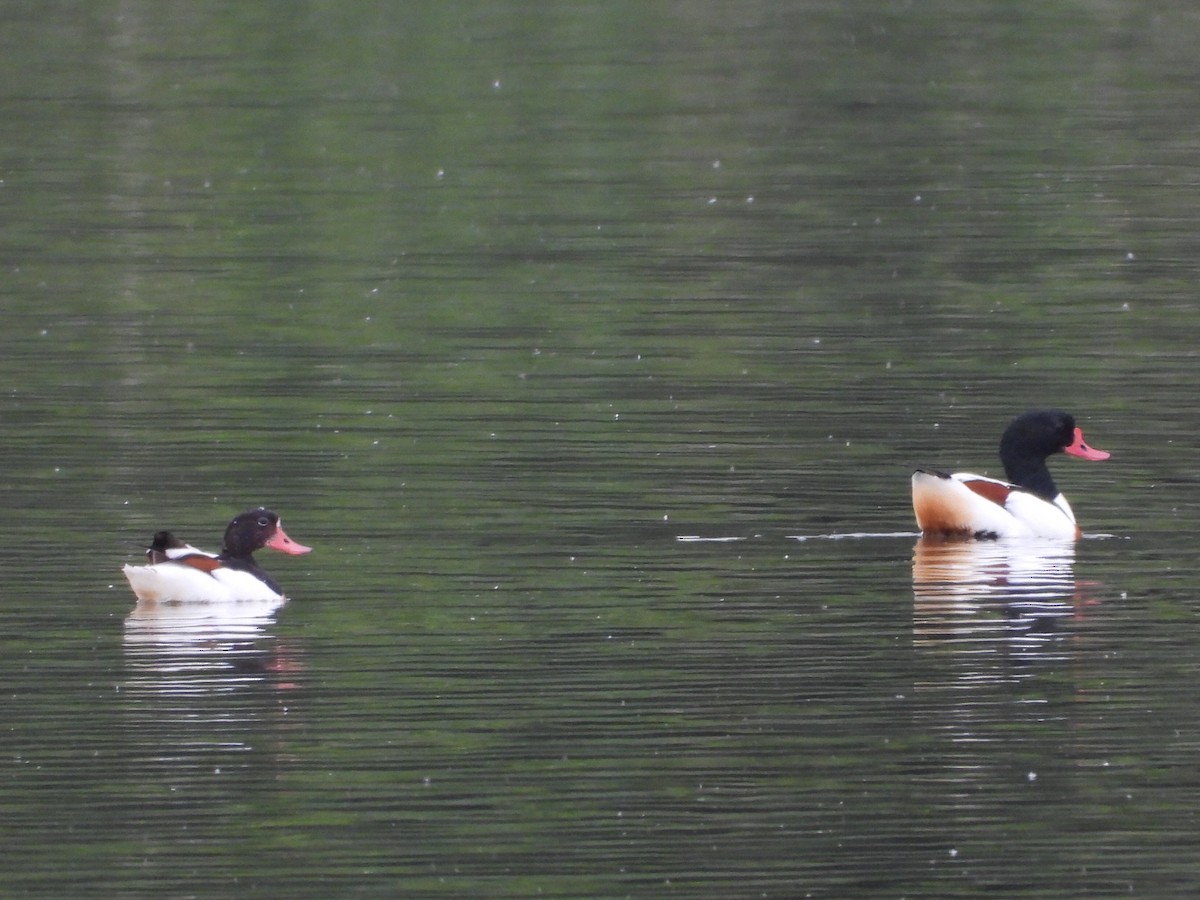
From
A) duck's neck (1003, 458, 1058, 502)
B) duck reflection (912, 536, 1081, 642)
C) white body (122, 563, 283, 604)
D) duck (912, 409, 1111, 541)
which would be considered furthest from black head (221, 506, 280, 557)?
duck's neck (1003, 458, 1058, 502)

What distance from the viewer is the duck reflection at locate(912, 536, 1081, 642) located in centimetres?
1269

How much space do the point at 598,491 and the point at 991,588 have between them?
2601 millimetres

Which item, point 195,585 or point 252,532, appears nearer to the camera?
point 195,585

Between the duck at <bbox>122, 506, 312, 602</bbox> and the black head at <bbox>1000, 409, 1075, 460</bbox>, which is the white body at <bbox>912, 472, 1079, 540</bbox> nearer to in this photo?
the black head at <bbox>1000, 409, 1075, 460</bbox>

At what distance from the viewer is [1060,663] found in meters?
11.9

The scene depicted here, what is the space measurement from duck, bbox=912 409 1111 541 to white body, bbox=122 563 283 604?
12.2ft

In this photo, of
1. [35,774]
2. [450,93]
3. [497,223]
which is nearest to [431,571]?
[35,774]

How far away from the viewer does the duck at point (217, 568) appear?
42.4 ft

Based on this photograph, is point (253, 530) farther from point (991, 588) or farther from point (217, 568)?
point (991, 588)

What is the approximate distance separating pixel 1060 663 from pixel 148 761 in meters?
4.03

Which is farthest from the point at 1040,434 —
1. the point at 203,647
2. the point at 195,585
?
the point at 203,647

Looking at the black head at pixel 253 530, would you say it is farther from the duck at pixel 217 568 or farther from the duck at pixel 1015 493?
the duck at pixel 1015 493

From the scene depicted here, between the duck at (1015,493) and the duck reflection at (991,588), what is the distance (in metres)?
0.09

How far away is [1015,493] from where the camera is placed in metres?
15.2
